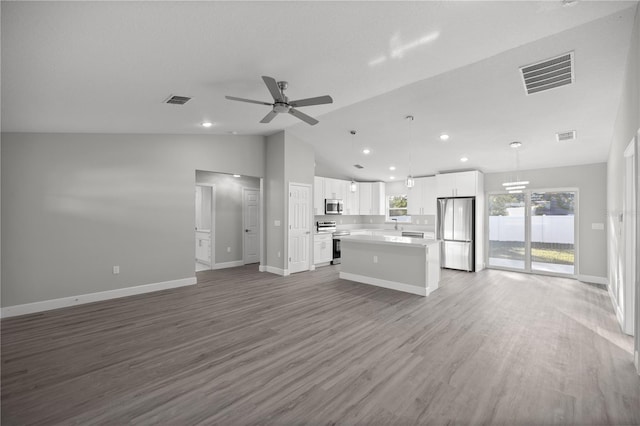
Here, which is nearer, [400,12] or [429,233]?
[400,12]

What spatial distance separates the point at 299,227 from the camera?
676 cm

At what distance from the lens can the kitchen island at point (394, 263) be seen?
488 centimetres

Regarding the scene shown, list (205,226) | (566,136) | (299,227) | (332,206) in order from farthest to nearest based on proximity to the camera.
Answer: (332,206), (205,226), (299,227), (566,136)

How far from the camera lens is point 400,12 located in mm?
2287

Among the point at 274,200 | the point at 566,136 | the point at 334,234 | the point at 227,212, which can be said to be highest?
the point at 566,136

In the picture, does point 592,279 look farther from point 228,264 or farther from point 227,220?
point 227,220

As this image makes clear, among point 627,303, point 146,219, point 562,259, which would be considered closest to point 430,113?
point 627,303

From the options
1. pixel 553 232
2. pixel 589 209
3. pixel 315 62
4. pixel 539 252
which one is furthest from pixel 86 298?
pixel 589 209

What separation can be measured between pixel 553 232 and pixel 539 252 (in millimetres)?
553

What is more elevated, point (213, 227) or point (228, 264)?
point (213, 227)

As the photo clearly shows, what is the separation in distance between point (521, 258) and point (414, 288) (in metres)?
3.82

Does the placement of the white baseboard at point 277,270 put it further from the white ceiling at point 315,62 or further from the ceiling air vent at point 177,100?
the ceiling air vent at point 177,100

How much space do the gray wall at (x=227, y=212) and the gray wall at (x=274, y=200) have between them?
47.0 inches

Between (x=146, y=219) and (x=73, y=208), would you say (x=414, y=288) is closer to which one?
(x=146, y=219)
